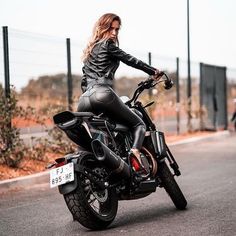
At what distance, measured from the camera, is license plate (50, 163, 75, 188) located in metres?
6.14

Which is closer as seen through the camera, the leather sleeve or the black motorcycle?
the black motorcycle

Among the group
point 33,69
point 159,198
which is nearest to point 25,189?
point 159,198

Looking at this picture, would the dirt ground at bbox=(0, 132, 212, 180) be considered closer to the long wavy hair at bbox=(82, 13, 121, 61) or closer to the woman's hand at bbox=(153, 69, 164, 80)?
the long wavy hair at bbox=(82, 13, 121, 61)

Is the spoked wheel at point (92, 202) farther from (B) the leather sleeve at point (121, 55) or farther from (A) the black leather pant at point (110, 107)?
(B) the leather sleeve at point (121, 55)

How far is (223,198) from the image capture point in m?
8.12

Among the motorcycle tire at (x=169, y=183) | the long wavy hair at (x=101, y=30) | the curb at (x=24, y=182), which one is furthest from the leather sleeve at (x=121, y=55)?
the curb at (x=24, y=182)

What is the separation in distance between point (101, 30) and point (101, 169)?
1508 millimetres

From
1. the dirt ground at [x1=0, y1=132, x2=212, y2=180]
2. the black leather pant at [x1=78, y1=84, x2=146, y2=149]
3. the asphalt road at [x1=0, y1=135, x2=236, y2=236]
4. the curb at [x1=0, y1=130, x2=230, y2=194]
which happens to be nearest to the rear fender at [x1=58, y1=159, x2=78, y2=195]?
the asphalt road at [x1=0, y1=135, x2=236, y2=236]

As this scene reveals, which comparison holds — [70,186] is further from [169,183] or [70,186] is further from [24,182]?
[24,182]

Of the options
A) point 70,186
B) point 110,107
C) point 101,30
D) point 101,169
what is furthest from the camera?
point 101,30

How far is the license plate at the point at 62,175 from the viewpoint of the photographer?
6.14m

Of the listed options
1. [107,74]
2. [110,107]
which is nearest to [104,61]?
[107,74]

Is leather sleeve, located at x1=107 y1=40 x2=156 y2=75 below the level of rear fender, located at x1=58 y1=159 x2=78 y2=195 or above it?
above

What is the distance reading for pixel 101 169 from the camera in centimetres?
652
